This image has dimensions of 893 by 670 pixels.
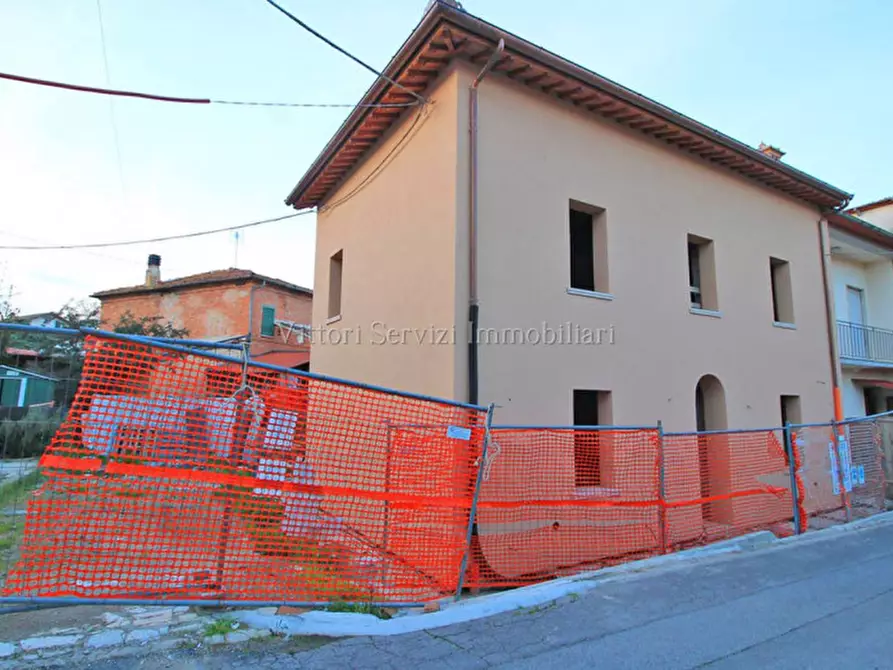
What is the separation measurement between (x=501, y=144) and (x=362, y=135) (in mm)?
2877

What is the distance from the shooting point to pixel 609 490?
6.51m

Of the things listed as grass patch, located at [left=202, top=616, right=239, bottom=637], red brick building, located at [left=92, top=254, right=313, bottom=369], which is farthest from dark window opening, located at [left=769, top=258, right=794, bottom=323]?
red brick building, located at [left=92, top=254, right=313, bottom=369]

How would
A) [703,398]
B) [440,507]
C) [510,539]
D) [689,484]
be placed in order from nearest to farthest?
[440,507] → [510,539] → [689,484] → [703,398]

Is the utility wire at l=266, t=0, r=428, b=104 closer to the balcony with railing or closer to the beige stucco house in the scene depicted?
the beige stucco house

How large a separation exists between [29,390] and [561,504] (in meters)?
5.69

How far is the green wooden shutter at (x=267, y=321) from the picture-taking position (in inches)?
738

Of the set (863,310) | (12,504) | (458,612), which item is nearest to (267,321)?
(12,504)

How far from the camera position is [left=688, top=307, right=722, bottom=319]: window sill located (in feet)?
29.1

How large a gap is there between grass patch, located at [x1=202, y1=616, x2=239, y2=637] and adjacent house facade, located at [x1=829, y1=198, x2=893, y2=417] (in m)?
14.0

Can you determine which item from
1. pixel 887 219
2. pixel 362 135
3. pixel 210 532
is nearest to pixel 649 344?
pixel 362 135

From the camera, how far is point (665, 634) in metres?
3.97

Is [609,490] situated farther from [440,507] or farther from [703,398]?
[703,398]

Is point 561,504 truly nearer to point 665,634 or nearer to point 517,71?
point 665,634

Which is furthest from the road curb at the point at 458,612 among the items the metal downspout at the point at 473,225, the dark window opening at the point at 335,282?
the dark window opening at the point at 335,282
